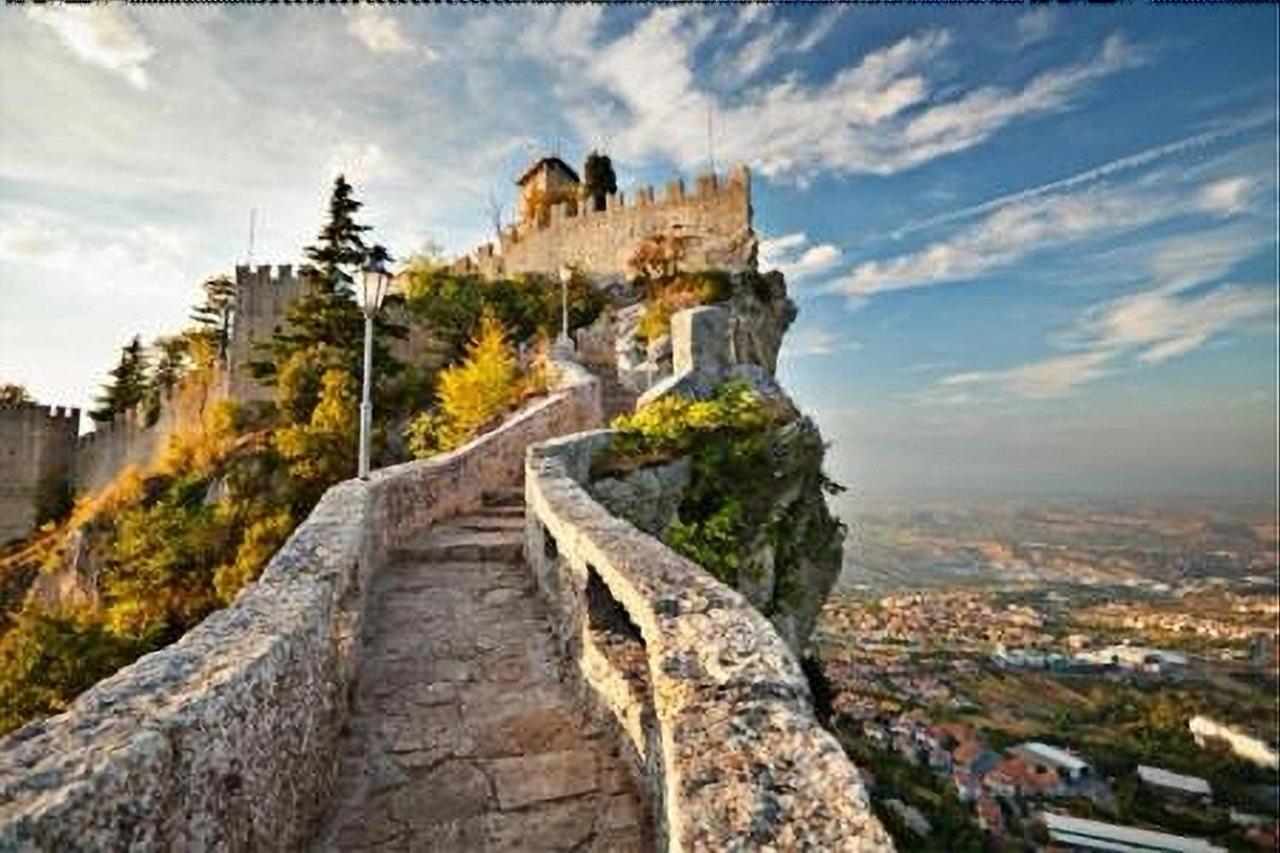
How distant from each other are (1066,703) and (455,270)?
6309 cm

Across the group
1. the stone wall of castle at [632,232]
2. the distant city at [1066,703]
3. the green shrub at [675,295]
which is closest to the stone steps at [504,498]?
the distant city at [1066,703]

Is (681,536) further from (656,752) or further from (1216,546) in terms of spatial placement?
(1216,546)

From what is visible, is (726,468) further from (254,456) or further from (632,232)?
(632,232)

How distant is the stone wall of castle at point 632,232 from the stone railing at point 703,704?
3133cm

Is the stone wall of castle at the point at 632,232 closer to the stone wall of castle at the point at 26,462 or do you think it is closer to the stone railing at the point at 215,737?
the stone wall of castle at the point at 26,462

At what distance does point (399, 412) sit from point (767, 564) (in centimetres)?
1874

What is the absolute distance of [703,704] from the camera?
2.68 metres

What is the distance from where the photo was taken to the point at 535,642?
6082 millimetres

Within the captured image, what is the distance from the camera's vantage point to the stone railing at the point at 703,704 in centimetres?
207

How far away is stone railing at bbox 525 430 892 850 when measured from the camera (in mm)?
2066

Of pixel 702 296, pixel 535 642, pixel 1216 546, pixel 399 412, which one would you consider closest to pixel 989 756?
pixel 702 296

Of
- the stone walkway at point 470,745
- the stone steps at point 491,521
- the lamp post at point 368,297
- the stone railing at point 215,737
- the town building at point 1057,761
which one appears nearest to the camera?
the stone railing at point 215,737

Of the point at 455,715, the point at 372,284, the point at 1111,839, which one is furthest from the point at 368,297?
the point at 1111,839

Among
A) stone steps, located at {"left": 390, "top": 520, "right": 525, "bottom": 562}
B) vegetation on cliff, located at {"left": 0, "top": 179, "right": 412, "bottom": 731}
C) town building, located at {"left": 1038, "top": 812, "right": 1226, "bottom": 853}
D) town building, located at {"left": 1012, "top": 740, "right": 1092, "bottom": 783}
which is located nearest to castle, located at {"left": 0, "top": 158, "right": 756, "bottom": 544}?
vegetation on cliff, located at {"left": 0, "top": 179, "right": 412, "bottom": 731}
